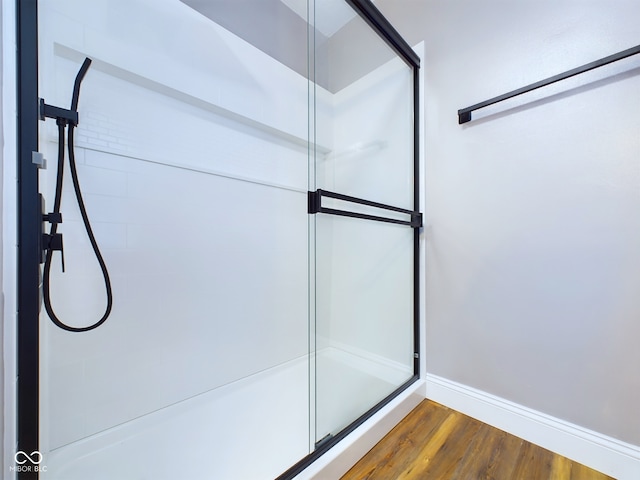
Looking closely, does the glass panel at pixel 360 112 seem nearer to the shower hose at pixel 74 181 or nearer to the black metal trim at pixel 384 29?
the black metal trim at pixel 384 29

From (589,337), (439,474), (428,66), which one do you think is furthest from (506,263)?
(428,66)

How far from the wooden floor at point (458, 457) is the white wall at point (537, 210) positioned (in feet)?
0.58

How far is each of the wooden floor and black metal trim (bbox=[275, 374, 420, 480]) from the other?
0.11m

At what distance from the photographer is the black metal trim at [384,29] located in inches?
49.4

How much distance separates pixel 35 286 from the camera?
23.4 inches

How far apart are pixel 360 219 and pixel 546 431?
1211 millimetres

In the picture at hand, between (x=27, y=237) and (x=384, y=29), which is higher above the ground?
(x=384, y=29)

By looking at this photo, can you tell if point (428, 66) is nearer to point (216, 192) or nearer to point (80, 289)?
point (216, 192)

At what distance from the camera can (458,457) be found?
3.50ft

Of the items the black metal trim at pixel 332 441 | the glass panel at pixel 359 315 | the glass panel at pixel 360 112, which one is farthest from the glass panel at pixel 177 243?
the glass panel at pixel 360 112

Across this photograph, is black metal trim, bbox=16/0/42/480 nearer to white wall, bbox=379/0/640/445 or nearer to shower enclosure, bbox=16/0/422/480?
shower enclosure, bbox=16/0/422/480

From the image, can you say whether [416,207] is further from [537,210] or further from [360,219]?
[537,210]

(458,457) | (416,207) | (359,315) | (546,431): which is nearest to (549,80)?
(416,207)

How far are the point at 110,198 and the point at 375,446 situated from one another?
164cm
